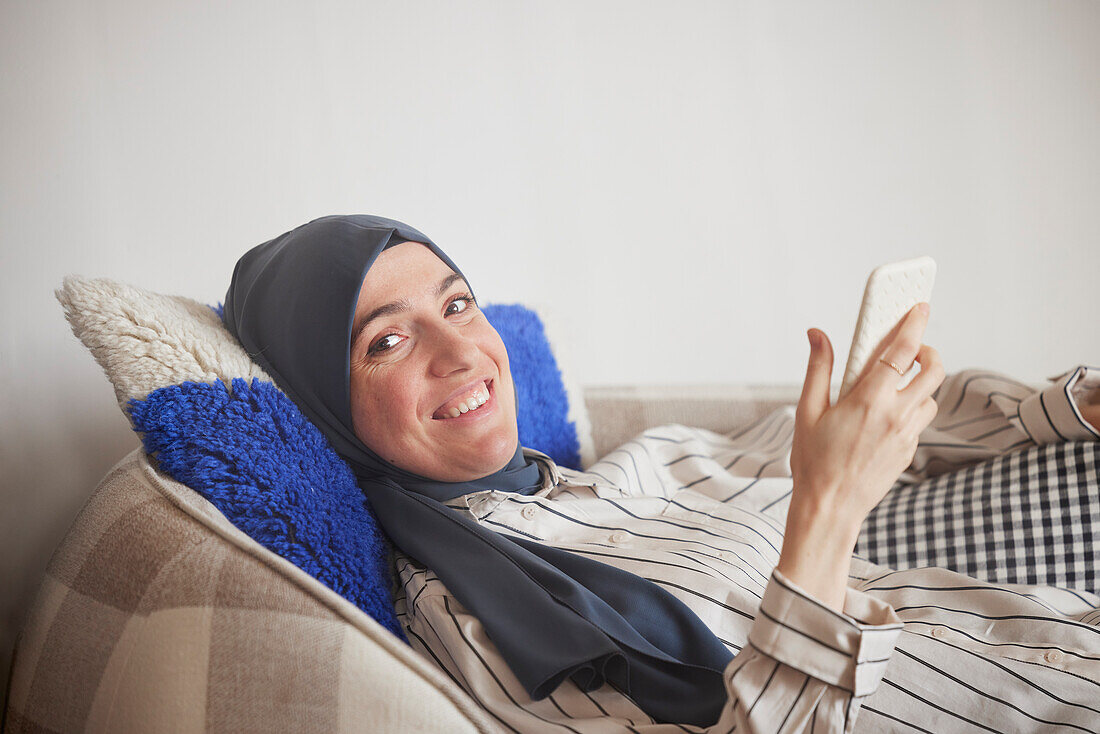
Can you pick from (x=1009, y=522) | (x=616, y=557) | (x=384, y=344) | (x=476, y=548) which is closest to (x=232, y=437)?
(x=384, y=344)

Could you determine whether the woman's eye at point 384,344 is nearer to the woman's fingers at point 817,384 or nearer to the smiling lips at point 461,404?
the smiling lips at point 461,404

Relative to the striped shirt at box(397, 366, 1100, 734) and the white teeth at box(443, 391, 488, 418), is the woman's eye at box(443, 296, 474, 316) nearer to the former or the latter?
the white teeth at box(443, 391, 488, 418)

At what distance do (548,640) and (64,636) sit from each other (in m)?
0.59

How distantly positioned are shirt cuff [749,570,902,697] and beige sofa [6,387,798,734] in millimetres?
320

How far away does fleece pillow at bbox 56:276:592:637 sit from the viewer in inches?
37.5

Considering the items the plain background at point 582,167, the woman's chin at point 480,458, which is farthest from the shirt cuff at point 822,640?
the plain background at point 582,167

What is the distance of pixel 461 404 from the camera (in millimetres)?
1105

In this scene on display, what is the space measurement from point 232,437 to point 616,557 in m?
0.56

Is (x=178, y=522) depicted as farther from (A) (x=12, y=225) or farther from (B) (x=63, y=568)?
(A) (x=12, y=225)

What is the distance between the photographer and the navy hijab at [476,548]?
0.86m

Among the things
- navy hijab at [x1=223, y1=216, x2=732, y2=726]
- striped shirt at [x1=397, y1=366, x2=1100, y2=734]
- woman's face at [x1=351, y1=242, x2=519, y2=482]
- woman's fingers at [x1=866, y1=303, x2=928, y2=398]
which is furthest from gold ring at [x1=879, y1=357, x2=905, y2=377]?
woman's face at [x1=351, y1=242, x2=519, y2=482]

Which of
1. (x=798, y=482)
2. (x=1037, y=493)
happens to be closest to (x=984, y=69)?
(x=1037, y=493)

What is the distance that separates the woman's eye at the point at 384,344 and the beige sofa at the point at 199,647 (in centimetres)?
31

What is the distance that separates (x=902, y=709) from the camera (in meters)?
0.94
